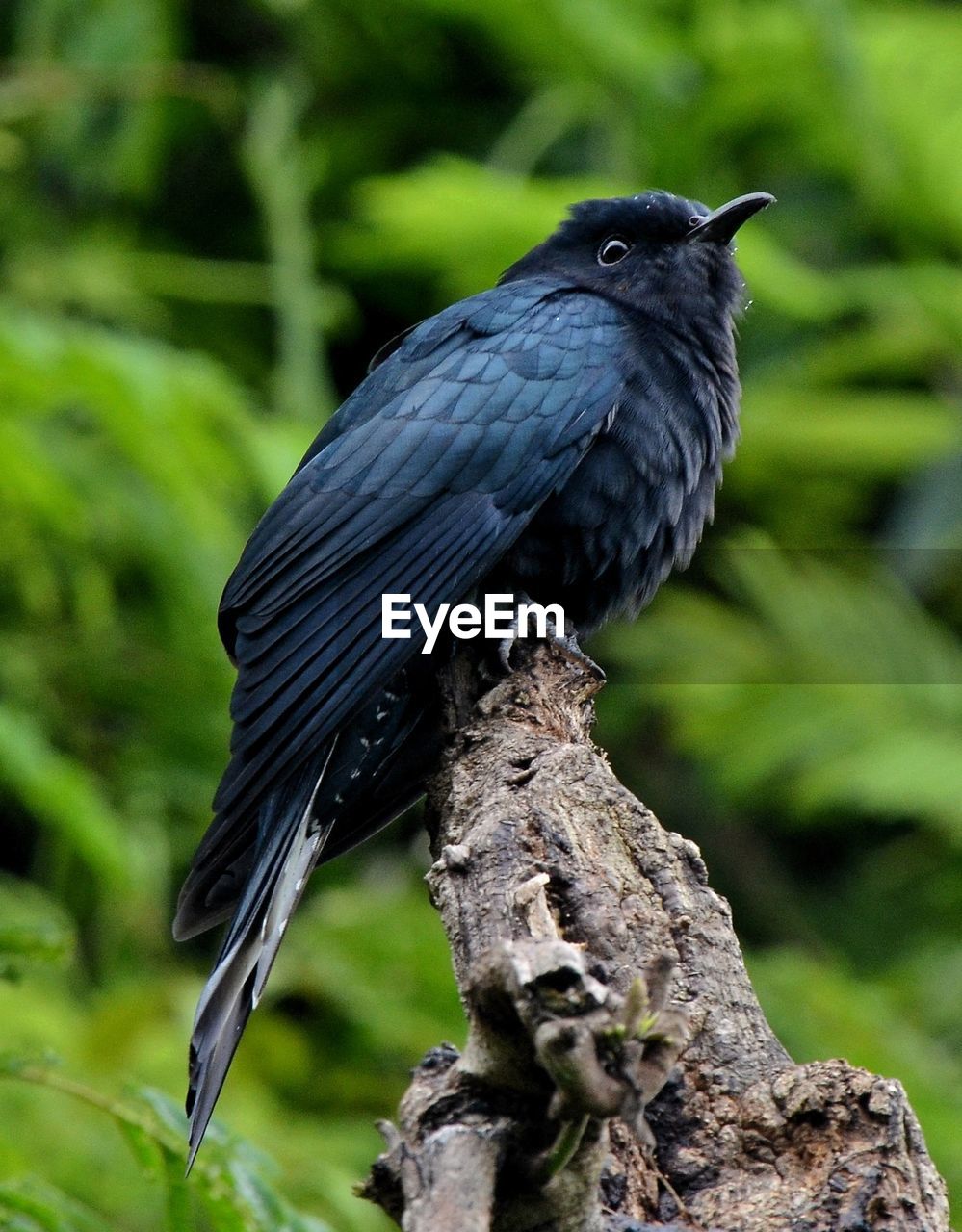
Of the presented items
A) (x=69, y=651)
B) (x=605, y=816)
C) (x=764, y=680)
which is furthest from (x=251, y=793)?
(x=764, y=680)

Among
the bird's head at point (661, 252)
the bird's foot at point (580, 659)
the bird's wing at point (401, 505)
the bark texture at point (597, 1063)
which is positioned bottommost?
the bark texture at point (597, 1063)

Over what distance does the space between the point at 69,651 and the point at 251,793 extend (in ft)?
9.30

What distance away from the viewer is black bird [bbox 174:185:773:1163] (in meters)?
3.41

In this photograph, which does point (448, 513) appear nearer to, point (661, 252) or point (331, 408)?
point (661, 252)

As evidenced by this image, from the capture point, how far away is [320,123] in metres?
7.91

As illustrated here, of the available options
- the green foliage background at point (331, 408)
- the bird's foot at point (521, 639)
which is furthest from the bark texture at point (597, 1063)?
the green foliage background at point (331, 408)

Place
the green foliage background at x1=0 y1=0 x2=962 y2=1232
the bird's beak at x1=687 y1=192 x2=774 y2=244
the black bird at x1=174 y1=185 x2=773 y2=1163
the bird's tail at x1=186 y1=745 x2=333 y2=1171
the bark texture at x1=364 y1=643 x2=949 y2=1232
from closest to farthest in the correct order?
1. the bark texture at x1=364 y1=643 x2=949 y2=1232
2. the bird's tail at x1=186 y1=745 x2=333 y2=1171
3. the black bird at x1=174 y1=185 x2=773 y2=1163
4. the bird's beak at x1=687 y1=192 x2=774 y2=244
5. the green foliage background at x1=0 y1=0 x2=962 y2=1232

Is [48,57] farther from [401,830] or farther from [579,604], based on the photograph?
[579,604]

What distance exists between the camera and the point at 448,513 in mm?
3684

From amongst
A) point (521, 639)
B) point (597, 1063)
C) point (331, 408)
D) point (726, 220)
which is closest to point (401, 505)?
point (521, 639)

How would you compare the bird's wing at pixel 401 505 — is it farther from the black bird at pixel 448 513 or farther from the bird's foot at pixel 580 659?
the bird's foot at pixel 580 659

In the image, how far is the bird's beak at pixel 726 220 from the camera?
418 centimetres

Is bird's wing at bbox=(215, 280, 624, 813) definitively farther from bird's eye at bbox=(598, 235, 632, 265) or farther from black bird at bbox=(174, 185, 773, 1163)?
bird's eye at bbox=(598, 235, 632, 265)

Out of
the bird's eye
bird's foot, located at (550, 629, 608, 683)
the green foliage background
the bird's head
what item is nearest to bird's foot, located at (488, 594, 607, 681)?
bird's foot, located at (550, 629, 608, 683)
